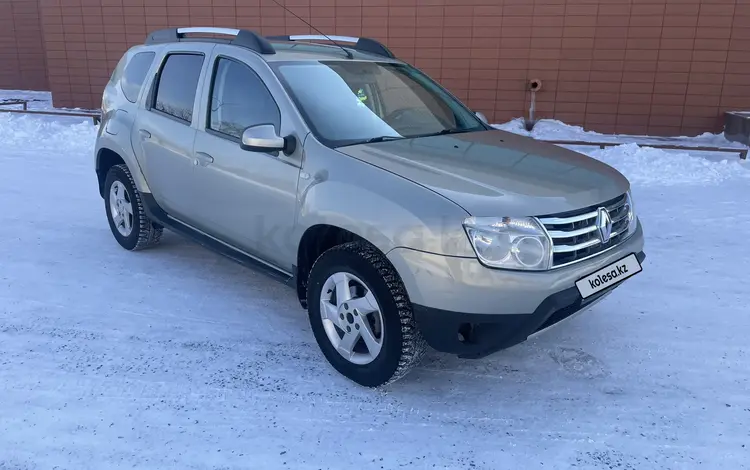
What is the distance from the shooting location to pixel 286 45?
399 cm

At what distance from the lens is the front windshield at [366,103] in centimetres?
329

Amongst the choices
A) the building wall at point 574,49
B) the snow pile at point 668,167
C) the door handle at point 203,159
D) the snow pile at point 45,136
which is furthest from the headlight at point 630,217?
the snow pile at point 45,136

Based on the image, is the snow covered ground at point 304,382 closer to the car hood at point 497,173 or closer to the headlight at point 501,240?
the headlight at point 501,240

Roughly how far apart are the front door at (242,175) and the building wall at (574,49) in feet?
24.8

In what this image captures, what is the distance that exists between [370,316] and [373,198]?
62 centimetres

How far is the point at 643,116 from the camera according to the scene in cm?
1012

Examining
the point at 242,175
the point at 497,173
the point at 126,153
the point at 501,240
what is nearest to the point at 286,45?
the point at 242,175

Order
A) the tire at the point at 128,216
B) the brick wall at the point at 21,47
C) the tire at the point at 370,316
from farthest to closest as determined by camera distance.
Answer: the brick wall at the point at 21,47
the tire at the point at 128,216
the tire at the point at 370,316

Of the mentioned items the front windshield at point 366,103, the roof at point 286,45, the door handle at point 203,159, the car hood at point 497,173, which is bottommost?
the door handle at point 203,159

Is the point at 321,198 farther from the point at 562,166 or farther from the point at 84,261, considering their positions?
the point at 84,261

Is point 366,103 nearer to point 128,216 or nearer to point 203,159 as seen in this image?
point 203,159

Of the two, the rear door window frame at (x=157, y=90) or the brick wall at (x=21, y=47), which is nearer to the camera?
the rear door window frame at (x=157, y=90)

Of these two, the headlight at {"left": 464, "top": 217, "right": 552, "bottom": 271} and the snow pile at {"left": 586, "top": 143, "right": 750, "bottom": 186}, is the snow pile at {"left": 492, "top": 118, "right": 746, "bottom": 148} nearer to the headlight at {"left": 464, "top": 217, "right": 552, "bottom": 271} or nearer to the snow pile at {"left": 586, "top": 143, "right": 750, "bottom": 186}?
the snow pile at {"left": 586, "top": 143, "right": 750, "bottom": 186}

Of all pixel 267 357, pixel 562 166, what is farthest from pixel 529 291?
pixel 267 357
